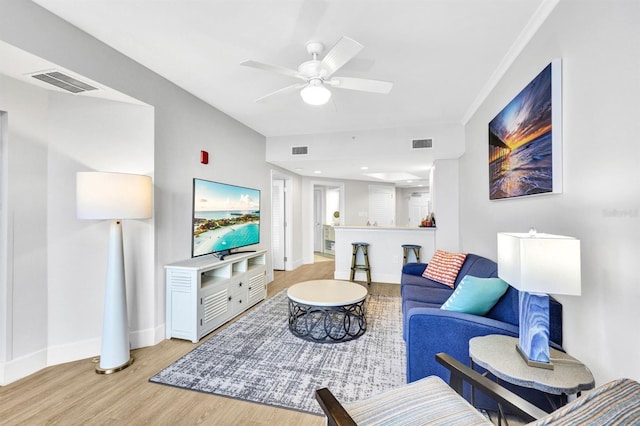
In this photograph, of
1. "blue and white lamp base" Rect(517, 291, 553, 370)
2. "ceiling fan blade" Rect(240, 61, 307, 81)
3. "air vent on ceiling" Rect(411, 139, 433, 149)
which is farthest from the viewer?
"air vent on ceiling" Rect(411, 139, 433, 149)

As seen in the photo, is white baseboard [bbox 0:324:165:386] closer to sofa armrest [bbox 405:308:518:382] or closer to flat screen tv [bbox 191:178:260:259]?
flat screen tv [bbox 191:178:260:259]

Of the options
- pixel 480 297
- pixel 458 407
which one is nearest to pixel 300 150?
pixel 480 297

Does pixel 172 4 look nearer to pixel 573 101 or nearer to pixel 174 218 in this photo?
pixel 174 218

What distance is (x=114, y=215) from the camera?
2061 mm

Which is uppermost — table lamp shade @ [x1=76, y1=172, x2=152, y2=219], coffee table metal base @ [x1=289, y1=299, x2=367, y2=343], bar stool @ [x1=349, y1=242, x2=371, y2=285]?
table lamp shade @ [x1=76, y1=172, x2=152, y2=219]

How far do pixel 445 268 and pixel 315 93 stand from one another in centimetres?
243

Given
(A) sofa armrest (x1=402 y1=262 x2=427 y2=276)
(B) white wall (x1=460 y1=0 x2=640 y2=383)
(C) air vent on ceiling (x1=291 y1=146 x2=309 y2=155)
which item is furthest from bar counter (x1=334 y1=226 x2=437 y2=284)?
(B) white wall (x1=460 y1=0 x2=640 y2=383)

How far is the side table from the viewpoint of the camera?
45.0 inches

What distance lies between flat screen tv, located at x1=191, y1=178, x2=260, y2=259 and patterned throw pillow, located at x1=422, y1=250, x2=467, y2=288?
249cm

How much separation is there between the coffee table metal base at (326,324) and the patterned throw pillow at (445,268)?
973 mm

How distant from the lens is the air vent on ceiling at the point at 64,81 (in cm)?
197

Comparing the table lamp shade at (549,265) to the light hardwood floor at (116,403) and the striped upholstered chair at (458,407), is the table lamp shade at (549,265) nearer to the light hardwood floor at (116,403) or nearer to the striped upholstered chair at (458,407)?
the striped upholstered chair at (458,407)

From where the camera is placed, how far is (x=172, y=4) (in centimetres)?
173

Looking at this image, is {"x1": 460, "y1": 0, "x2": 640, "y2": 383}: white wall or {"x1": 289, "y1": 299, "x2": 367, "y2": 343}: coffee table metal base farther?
{"x1": 289, "y1": 299, "x2": 367, "y2": 343}: coffee table metal base
